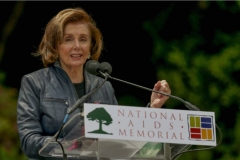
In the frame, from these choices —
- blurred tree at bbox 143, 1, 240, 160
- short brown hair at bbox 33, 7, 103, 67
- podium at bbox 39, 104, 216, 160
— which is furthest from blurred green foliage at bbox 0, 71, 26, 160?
podium at bbox 39, 104, 216, 160

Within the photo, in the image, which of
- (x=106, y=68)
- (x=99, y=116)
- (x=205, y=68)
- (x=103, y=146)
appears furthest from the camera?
(x=205, y=68)

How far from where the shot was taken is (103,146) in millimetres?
3186

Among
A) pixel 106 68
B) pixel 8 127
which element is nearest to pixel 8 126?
pixel 8 127

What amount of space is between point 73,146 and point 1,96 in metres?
2.45

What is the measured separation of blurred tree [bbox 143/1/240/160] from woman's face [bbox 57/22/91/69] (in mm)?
2210

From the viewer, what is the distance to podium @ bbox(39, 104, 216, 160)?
122 inches

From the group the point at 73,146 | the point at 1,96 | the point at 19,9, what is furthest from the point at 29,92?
the point at 19,9

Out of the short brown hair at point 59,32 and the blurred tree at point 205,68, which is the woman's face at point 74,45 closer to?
the short brown hair at point 59,32

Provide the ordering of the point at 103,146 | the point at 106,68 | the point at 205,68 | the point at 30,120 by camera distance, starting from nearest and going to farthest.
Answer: the point at 103,146, the point at 106,68, the point at 30,120, the point at 205,68

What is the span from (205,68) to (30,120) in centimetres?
258

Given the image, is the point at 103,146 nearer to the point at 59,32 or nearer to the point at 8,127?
the point at 59,32

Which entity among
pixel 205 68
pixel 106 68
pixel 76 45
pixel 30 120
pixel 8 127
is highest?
pixel 205 68

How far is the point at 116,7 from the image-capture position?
6.30 metres

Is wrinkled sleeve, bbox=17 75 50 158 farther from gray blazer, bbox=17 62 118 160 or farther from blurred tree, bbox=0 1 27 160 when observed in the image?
blurred tree, bbox=0 1 27 160
